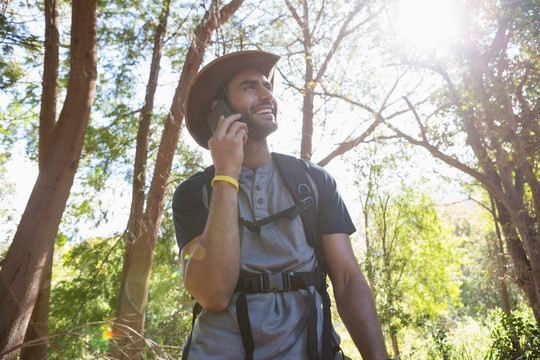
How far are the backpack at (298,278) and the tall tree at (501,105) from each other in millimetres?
5597

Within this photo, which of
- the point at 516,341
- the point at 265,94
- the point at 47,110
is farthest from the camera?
the point at 516,341

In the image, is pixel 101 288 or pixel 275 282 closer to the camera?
pixel 275 282

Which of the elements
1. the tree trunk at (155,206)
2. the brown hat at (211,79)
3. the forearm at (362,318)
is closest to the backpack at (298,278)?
the forearm at (362,318)

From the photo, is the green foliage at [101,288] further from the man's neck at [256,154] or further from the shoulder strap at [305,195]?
the shoulder strap at [305,195]

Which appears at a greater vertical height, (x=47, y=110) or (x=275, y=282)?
(x=47, y=110)

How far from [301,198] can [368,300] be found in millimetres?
563

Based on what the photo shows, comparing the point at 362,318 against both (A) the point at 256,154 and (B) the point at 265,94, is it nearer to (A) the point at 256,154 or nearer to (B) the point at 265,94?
(A) the point at 256,154

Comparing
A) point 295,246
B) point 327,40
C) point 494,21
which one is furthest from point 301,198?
point 327,40

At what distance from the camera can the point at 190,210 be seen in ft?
6.46

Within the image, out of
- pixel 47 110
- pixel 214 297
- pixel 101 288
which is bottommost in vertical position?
pixel 214 297

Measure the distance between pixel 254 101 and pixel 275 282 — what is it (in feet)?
3.69

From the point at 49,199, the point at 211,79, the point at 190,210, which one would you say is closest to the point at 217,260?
the point at 190,210

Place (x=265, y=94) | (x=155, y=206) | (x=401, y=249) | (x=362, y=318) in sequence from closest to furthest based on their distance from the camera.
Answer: (x=362, y=318), (x=265, y=94), (x=155, y=206), (x=401, y=249)

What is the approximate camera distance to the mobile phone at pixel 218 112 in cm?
227
